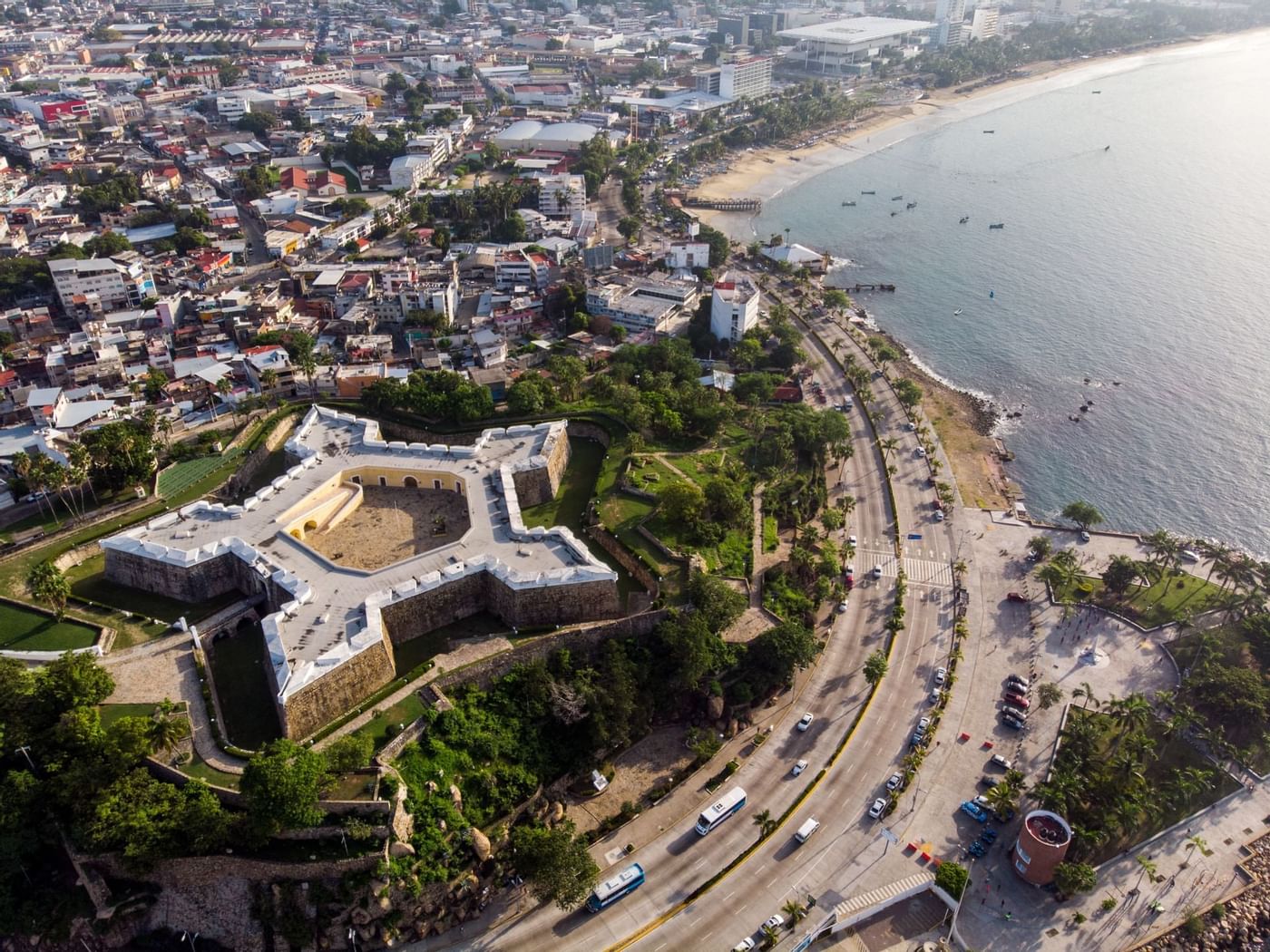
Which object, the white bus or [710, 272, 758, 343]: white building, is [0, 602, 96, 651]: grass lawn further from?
[710, 272, 758, 343]: white building

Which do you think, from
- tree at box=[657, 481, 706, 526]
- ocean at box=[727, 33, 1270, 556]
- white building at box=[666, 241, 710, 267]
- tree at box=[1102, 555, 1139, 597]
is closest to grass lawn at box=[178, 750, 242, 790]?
tree at box=[657, 481, 706, 526]

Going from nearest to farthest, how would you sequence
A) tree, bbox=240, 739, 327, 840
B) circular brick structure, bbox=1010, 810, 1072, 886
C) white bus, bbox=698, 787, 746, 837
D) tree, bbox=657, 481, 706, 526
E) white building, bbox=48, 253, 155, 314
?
1. tree, bbox=240, 739, 327, 840
2. circular brick structure, bbox=1010, 810, 1072, 886
3. white bus, bbox=698, 787, 746, 837
4. tree, bbox=657, 481, 706, 526
5. white building, bbox=48, 253, 155, 314

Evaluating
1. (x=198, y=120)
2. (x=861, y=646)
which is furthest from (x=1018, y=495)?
(x=198, y=120)

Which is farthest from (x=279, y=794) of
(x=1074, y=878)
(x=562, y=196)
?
(x=562, y=196)

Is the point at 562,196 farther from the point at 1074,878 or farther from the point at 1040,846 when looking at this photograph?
the point at 1074,878

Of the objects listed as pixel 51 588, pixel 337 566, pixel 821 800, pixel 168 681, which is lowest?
pixel 821 800

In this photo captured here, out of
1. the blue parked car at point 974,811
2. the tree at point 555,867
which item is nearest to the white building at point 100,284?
the tree at point 555,867

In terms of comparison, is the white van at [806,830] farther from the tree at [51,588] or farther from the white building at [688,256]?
the white building at [688,256]
